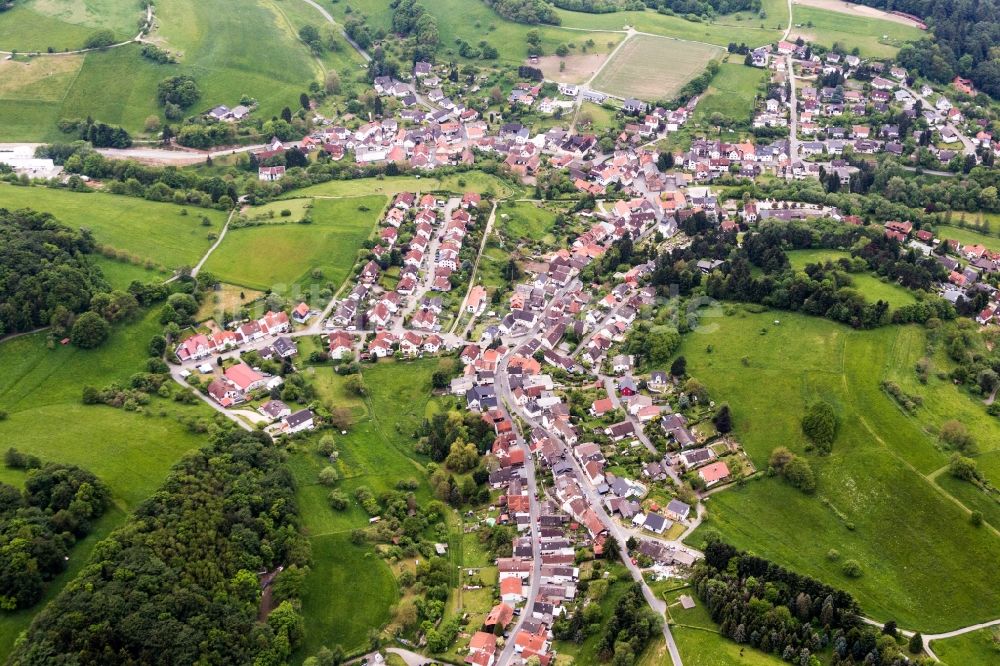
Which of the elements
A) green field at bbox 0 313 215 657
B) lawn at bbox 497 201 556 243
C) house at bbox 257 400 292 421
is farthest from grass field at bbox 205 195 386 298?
house at bbox 257 400 292 421

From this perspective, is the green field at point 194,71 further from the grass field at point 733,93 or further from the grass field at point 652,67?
the grass field at point 733,93

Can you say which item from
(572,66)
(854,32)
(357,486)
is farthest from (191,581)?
(854,32)

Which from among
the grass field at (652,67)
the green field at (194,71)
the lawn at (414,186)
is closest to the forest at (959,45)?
the grass field at (652,67)

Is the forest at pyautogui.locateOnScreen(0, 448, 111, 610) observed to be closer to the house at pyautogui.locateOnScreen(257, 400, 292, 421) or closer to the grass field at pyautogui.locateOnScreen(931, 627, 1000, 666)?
the house at pyautogui.locateOnScreen(257, 400, 292, 421)

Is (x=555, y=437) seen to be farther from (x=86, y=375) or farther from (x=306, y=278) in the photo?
(x=86, y=375)

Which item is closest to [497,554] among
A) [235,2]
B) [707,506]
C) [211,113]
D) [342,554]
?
[342,554]

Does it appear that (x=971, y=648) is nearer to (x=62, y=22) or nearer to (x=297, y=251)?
(x=297, y=251)
